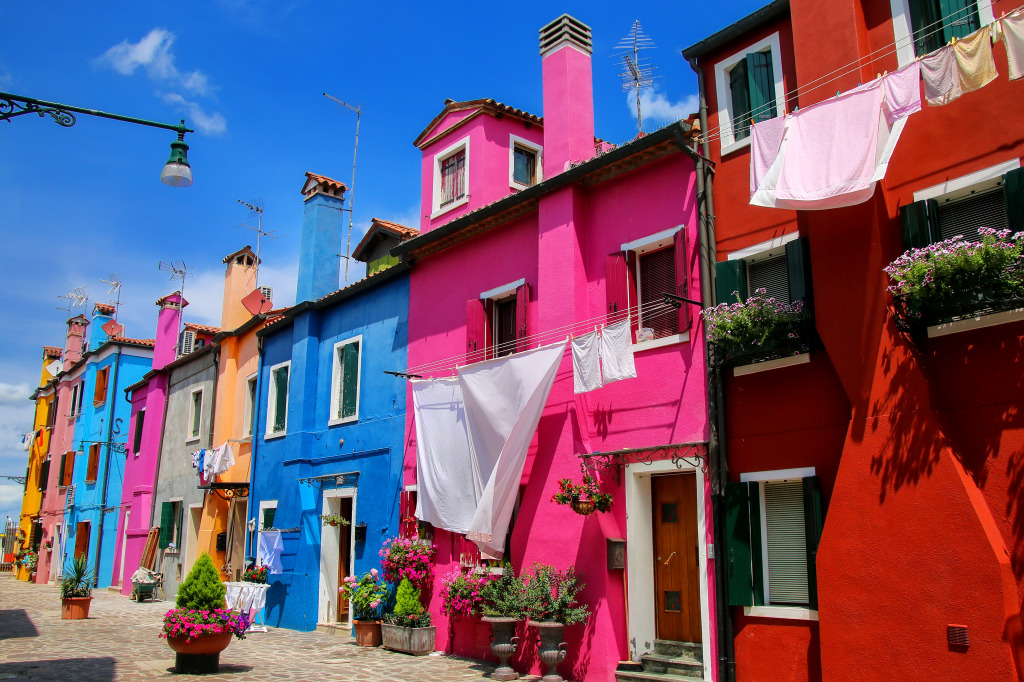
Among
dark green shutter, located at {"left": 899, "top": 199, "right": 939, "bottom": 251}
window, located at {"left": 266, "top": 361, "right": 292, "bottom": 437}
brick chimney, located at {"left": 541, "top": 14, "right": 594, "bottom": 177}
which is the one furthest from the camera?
window, located at {"left": 266, "top": 361, "right": 292, "bottom": 437}

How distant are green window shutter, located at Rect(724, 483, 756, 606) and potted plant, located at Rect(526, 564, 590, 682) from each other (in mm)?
2257

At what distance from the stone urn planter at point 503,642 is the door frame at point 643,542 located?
181cm

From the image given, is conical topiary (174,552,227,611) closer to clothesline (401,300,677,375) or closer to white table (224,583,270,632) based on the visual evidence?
clothesline (401,300,677,375)

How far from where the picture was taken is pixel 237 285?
24.5m

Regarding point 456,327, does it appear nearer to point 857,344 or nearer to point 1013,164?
point 857,344

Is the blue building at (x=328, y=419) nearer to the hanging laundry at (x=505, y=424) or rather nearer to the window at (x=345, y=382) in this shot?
the window at (x=345, y=382)

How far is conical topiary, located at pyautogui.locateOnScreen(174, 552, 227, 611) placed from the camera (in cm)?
1106

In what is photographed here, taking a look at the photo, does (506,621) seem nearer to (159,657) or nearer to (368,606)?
(368,606)

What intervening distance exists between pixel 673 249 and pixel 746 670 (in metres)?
5.23

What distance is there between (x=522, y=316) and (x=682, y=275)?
311 centimetres

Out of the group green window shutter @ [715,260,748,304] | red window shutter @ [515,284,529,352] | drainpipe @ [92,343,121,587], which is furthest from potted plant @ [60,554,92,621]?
green window shutter @ [715,260,748,304]

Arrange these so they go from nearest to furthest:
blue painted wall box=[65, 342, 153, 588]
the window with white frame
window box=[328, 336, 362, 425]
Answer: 1. the window with white frame
2. window box=[328, 336, 362, 425]
3. blue painted wall box=[65, 342, 153, 588]

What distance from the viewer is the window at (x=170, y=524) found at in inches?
952

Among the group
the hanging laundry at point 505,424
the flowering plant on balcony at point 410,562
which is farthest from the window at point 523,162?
the flowering plant on balcony at point 410,562
